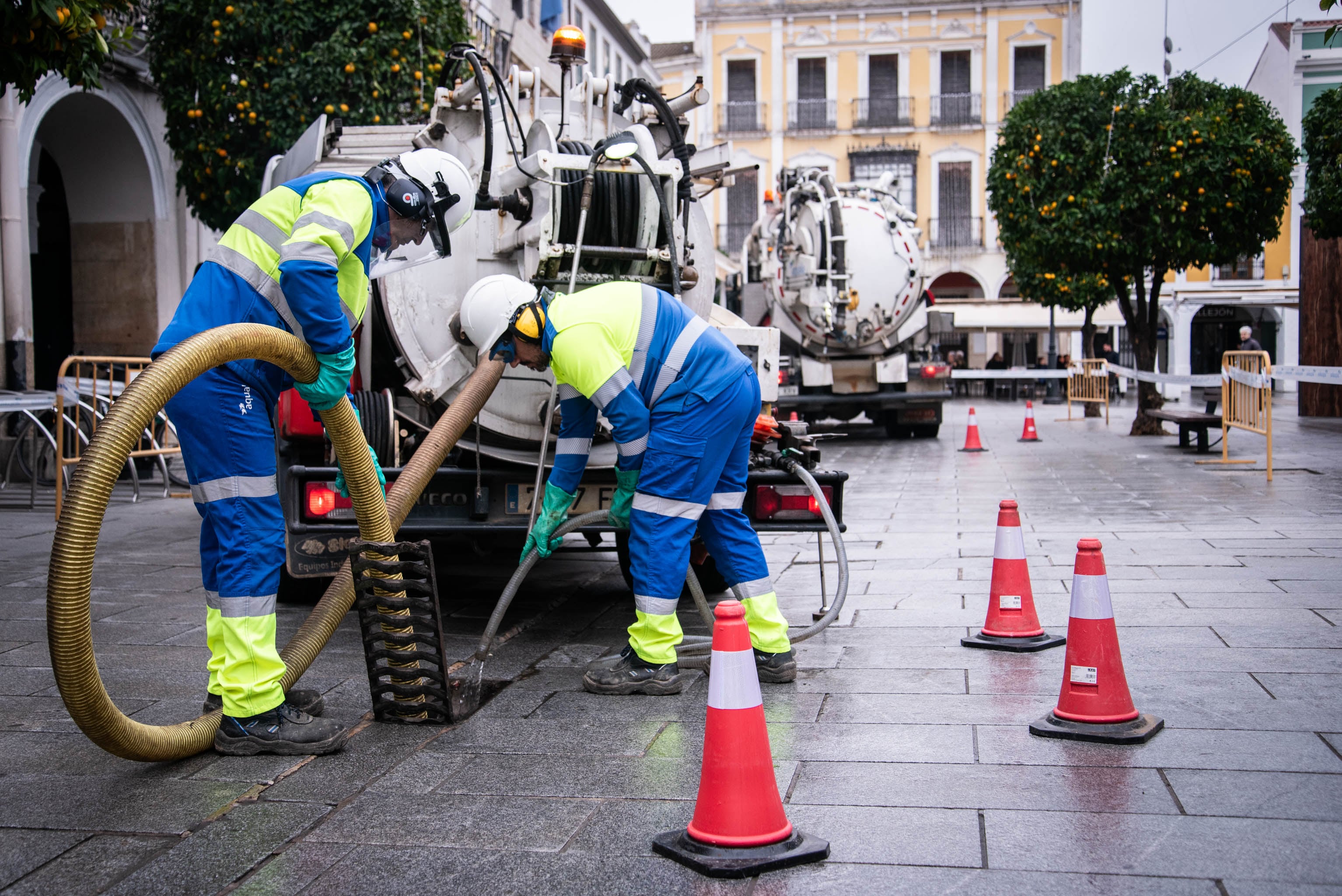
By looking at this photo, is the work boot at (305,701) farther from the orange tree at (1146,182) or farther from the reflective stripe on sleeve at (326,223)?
the orange tree at (1146,182)

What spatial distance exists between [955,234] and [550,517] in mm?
41091

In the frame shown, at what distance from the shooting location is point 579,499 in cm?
588

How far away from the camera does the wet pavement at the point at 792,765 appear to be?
10.2 ft

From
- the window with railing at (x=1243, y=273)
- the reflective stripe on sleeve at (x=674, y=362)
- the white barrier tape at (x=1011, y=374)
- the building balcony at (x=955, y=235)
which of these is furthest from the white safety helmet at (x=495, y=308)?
the building balcony at (x=955, y=235)

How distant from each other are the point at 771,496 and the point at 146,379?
9.91ft

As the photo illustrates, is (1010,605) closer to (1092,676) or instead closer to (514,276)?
(1092,676)

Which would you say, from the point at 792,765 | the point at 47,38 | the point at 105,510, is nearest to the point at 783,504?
the point at 792,765

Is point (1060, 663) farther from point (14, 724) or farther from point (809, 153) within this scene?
point (809, 153)

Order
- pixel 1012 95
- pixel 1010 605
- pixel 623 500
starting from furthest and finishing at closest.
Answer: pixel 1012 95
pixel 1010 605
pixel 623 500

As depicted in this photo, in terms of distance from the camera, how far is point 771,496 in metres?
5.82

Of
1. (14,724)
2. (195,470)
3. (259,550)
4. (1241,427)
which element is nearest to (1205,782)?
(259,550)

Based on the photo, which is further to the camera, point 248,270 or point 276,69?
point 276,69

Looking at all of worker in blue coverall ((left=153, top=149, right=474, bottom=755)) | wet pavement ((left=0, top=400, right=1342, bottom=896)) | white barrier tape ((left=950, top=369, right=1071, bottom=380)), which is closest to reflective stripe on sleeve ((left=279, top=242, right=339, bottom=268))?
worker in blue coverall ((left=153, top=149, right=474, bottom=755))

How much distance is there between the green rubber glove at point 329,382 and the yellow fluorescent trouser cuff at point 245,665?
711 mm
